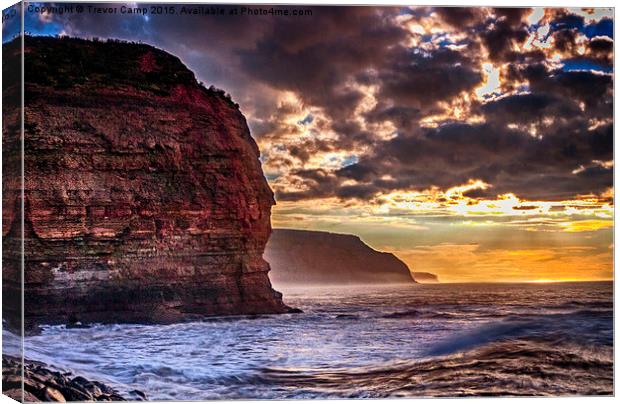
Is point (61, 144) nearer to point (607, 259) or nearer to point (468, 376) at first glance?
point (468, 376)

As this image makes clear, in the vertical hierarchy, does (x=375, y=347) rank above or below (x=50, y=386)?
above

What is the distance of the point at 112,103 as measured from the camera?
13297 millimetres

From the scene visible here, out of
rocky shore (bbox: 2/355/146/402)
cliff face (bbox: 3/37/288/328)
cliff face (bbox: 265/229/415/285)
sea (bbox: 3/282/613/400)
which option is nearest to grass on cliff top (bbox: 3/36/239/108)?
cliff face (bbox: 3/37/288/328)

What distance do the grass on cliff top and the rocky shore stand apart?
10.9ft

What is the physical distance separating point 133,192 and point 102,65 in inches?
62.1

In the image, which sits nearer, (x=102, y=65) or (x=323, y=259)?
(x=102, y=65)

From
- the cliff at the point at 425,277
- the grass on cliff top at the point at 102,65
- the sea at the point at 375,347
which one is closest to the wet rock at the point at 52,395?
the sea at the point at 375,347

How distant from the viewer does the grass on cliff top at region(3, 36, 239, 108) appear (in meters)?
13.0

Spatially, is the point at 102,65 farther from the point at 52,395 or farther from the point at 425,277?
the point at 425,277

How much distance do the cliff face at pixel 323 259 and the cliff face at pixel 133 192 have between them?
8.3 inches

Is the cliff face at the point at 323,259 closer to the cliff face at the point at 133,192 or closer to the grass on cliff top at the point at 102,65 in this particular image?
the cliff face at the point at 133,192

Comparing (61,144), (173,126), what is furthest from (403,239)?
(61,144)

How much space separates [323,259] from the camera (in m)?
13.8

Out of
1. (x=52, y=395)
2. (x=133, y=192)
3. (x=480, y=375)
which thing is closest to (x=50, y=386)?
(x=52, y=395)
